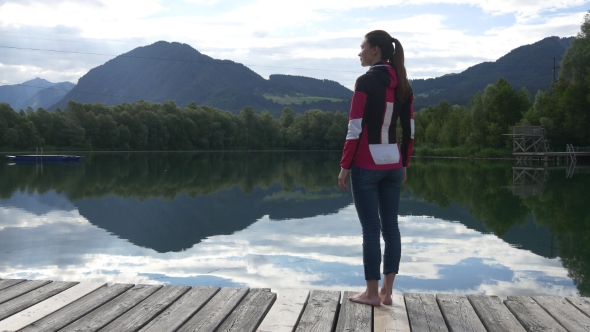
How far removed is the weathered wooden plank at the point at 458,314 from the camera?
347 cm

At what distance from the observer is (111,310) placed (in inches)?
147

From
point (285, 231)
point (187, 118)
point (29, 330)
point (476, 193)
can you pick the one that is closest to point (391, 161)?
point (29, 330)

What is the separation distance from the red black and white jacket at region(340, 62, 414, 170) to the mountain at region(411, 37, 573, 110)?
493 ft

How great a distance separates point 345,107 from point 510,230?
15875 cm

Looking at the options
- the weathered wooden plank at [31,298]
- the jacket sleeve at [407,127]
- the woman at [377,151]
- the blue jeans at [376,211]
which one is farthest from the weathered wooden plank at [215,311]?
the jacket sleeve at [407,127]

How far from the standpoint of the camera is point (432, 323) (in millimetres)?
3551

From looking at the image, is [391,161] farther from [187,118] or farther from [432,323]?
[187,118]

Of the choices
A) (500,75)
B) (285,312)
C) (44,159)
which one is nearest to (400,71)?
(285,312)

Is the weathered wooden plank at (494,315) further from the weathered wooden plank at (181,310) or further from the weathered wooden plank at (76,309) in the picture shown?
the weathered wooden plank at (76,309)

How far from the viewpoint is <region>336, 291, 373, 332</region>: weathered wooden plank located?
3457 millimetres

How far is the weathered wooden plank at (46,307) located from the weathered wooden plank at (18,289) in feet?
0.95

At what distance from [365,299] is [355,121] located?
1205 mm

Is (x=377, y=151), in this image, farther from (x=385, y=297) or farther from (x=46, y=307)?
(x=46, y=307)

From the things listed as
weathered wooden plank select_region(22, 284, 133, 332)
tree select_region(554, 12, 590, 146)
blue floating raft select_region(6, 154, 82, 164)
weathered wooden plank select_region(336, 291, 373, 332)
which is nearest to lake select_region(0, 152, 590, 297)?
weathered wooden plank select_region(22, 284, 133, 332)
